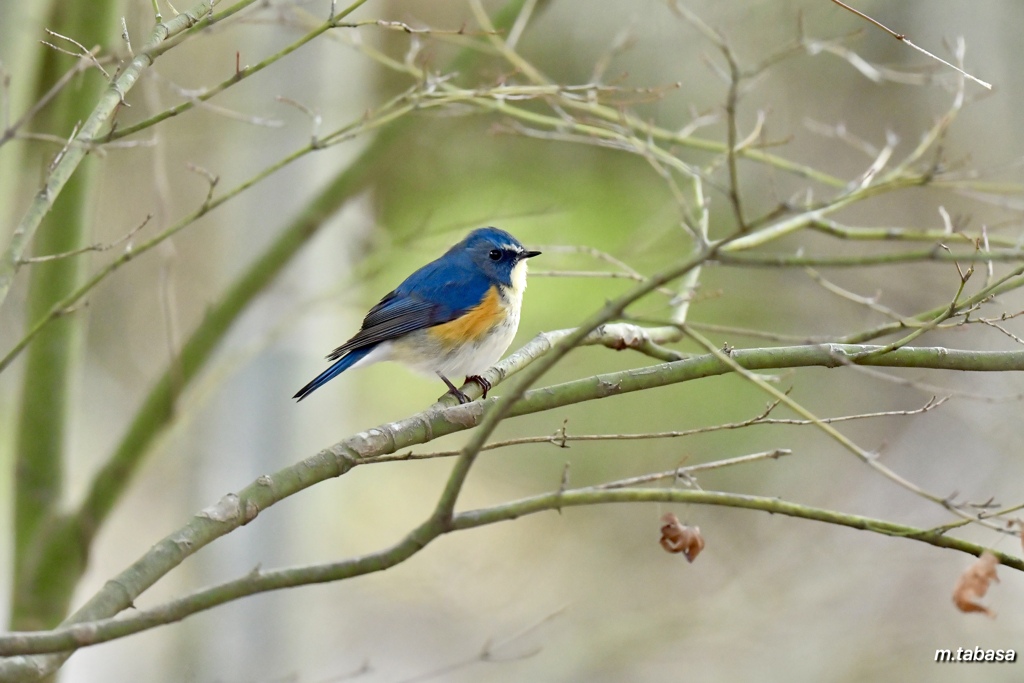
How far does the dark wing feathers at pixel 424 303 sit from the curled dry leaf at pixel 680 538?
2.32 meters

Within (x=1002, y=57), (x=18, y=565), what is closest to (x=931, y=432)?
(x=1002, y=57)

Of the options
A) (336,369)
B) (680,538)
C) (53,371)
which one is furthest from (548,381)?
(680,538)

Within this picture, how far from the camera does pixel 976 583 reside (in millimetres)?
2137

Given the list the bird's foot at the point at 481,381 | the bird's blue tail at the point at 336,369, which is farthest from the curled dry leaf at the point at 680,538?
the bird's blue tail at the point at 336,369

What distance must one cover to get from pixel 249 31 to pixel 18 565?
361cm

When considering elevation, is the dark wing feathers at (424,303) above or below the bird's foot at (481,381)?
above

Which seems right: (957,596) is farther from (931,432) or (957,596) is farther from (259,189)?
(931,432)

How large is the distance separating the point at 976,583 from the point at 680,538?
28.8 inches

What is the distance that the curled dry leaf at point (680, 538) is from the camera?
8.41 ft

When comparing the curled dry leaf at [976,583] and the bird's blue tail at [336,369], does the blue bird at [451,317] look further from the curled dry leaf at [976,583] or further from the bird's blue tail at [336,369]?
the curled dry leaf at [976,583]

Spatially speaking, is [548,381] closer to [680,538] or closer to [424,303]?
[424,303]

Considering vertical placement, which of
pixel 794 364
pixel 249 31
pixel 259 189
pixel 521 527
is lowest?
pixel 521 527

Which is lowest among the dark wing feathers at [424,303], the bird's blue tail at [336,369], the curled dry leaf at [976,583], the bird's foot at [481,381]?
the curled dry leaf at [976,583]

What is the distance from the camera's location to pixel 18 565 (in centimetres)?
394
